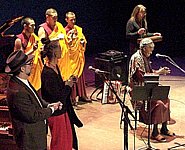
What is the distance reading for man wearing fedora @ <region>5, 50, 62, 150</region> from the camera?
17.5ft

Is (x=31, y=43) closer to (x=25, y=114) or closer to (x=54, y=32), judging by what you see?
(x=54, y=32)

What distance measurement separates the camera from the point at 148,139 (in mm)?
7703

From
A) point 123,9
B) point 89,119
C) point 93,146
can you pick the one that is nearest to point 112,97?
point 89,119

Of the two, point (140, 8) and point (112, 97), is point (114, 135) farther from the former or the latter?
point (140, 8)

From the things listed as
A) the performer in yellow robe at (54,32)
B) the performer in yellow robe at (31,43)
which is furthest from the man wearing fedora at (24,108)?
the performer in yellow robe at (54,32)

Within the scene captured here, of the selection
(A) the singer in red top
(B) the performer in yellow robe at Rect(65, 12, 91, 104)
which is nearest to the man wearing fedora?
(A) the singer in red top

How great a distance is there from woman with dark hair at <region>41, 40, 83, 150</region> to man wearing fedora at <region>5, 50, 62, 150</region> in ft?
1.86

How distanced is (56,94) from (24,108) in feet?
2.83

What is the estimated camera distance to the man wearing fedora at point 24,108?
5.33m

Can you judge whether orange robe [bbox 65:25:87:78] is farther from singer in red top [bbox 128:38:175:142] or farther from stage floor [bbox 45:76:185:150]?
singer in red top [bbox 128:38:175:142]

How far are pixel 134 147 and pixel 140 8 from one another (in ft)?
10.7

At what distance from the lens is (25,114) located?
5324 millimetres

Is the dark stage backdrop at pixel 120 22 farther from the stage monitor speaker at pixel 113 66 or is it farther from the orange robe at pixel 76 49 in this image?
the orange robe at pixel 76 49

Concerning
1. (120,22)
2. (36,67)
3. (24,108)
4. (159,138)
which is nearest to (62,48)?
(36,67)
